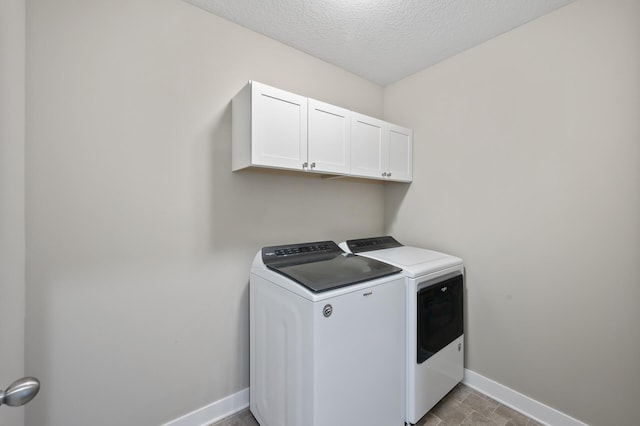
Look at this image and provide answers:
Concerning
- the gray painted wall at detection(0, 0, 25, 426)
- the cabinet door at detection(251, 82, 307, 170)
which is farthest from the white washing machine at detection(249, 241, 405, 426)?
the gray painted wall at detection(0, 0, 25, 426)

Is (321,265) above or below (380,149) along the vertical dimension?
below

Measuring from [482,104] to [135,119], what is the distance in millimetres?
2292

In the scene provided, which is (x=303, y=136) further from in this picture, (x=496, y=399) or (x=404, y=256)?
(x=496, y=399)

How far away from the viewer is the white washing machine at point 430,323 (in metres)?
1.62

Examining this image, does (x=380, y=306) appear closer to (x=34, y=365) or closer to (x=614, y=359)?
(x=614, y=359)

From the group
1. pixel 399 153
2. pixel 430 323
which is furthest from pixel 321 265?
pixel 399 153

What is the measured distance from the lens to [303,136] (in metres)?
1.69

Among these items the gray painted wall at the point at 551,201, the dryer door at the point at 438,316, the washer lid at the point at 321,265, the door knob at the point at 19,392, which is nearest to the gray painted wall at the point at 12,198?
the door knob at the point at 19,392

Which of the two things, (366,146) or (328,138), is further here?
(366,146)

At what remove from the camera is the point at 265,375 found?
1571 mm

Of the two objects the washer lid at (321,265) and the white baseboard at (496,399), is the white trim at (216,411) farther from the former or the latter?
the washer lid at (321,265)

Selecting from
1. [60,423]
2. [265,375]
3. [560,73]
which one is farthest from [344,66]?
[60,423]

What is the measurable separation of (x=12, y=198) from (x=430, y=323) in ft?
7.09

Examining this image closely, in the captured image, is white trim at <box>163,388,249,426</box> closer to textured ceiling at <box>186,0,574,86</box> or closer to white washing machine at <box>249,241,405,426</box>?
white washing machine at <box>249,241,405,426</box>
